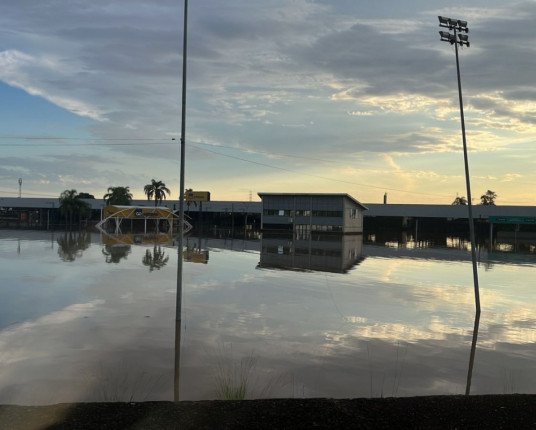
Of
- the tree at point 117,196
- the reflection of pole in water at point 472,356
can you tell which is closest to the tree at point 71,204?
the tree at point 117,196

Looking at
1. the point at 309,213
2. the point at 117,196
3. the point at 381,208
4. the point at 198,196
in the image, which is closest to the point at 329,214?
the point at 309,213

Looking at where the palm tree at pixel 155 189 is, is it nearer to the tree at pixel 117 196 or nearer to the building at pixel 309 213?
the tree at pixel 117 196

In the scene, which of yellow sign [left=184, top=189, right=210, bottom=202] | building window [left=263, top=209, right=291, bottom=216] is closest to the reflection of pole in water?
building window [left=263, top=209, right=291, bottom=216]

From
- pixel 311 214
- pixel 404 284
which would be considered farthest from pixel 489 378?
pixel 311 214

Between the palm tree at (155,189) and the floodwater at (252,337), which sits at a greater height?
the palm tree at (155,189)

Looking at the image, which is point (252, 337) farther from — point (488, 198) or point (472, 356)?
point (488, 198)

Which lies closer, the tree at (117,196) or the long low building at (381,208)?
the long low building at (381,208)

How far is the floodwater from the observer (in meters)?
8.38

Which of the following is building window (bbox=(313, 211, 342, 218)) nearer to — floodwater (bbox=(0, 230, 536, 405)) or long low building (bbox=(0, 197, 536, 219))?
long low building (bbox=(0, 197, 536, 219))

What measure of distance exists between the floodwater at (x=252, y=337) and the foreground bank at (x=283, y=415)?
1321mm

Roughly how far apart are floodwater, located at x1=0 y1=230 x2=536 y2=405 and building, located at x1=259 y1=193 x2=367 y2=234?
59.6m

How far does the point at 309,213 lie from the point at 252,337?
242 ft

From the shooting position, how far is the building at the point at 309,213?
82500mm

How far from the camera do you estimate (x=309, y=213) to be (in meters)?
84.9
